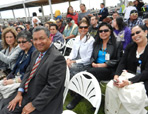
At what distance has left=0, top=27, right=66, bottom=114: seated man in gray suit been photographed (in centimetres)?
144

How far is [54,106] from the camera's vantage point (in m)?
1.52

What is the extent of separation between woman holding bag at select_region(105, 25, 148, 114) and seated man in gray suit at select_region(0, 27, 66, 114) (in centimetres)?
73

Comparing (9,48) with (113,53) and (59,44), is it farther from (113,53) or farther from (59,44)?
(113,53)

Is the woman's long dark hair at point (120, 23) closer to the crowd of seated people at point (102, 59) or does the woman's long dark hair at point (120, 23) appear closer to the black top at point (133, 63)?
the crowd of seated people at point (102, 59)

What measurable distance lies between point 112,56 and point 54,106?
1496 mm

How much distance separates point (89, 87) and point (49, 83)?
1.71ft

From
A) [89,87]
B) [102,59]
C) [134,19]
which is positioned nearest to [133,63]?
[102,59]

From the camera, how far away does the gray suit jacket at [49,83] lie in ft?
4.70

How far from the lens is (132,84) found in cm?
165

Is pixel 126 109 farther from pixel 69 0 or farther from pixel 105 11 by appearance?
pixel 69 0

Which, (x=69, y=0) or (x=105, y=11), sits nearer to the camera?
(x=105, y=11)

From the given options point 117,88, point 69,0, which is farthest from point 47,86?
point 69,0

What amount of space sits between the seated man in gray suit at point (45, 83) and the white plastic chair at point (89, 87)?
26 centimetres

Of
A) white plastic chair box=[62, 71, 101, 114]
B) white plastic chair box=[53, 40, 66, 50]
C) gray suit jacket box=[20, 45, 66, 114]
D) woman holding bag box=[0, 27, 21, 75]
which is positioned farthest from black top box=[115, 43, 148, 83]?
white plastic chair box=[53, 40, 66, 50]
